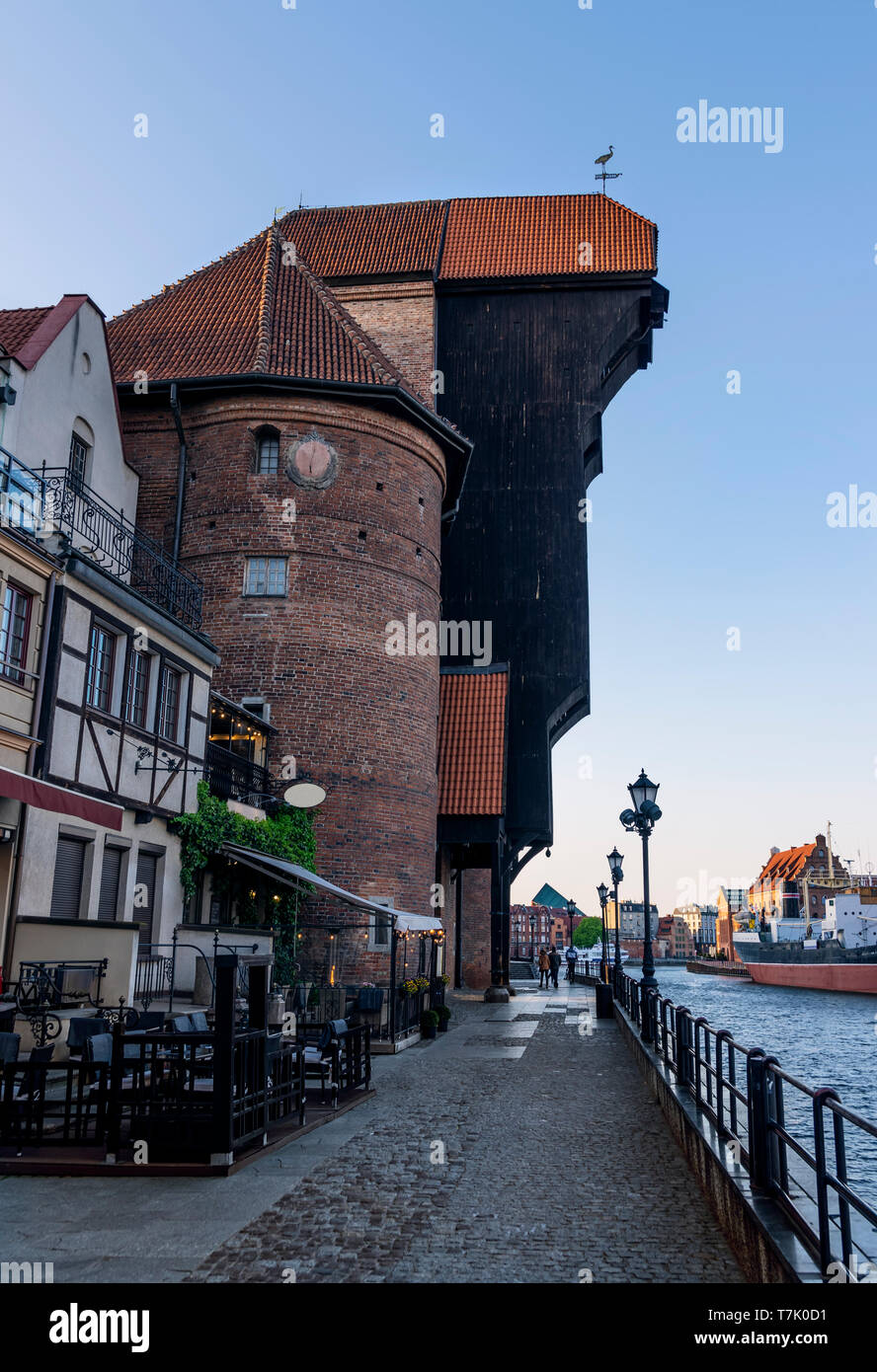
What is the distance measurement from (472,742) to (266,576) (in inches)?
321

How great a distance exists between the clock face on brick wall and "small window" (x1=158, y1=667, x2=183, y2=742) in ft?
23.0

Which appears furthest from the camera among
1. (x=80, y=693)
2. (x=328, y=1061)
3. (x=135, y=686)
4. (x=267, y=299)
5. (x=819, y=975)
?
(x=819, y=975)

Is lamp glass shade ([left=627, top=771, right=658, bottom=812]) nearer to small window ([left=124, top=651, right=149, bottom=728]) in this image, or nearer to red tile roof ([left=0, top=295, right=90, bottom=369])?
small window ([left=124, top=651, right=149, bottom=728])

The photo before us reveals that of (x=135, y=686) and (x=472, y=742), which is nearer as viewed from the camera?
(x=135, y=686)

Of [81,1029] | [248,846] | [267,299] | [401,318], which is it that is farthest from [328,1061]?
[401,318]

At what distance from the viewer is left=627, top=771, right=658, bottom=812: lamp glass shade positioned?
18656 mm

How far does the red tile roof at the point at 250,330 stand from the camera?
24.7 m

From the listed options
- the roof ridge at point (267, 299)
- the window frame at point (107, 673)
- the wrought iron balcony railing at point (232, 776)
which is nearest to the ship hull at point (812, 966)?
the wrought iron balcony railing at point (232, 776)

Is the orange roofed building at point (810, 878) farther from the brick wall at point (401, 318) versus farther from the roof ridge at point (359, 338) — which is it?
the roof ridge at point (359, 338)

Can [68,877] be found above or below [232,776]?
below

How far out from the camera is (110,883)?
15906mm

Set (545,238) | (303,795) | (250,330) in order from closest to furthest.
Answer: (303,795) → (250,330) → (545,238)

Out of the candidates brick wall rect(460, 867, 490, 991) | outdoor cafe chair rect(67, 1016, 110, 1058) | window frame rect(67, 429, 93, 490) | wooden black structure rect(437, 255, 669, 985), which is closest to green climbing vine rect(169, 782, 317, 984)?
window frame rect(67, 429, 93, 490)

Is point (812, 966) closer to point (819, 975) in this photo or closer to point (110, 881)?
point (819, 975)
